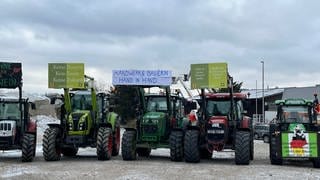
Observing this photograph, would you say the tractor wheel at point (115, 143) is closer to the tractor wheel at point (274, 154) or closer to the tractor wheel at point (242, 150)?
the tractor wheel at point (242, 150)

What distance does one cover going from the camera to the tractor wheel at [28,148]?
22469 mm

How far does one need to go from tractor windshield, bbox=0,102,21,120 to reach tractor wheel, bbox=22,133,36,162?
187cm

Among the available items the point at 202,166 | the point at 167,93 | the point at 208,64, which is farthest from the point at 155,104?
the point at 202,166

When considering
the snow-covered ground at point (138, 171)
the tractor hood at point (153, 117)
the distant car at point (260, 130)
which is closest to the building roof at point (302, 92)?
the distant car at point (260, 130)

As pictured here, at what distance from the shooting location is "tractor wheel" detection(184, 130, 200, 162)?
2261 centimetres

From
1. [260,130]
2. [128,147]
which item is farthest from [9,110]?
[260,130]

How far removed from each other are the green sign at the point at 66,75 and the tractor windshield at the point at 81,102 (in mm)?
765

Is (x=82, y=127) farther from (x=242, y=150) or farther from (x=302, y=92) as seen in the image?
(x=302, y=92)

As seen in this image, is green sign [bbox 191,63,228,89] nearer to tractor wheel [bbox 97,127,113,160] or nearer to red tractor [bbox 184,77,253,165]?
red tractor [bbox 184,77,253,165]

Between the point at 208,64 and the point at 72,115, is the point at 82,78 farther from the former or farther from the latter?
the point at 208,64

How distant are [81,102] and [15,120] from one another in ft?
9.35

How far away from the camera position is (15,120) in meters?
23.8

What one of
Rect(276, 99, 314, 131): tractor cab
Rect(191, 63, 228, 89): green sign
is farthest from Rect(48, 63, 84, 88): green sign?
Rect(276, 99, 314, 131): tractor cab

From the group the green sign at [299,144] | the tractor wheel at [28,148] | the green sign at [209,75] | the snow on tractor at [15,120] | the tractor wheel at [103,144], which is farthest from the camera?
the green sign at [209,75]
